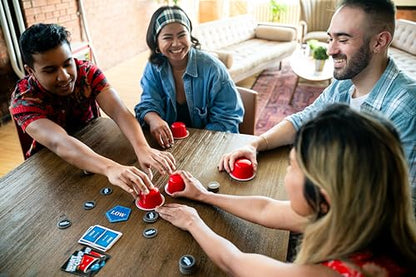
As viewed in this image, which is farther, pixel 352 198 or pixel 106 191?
pixel 106 191

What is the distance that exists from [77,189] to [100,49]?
4303mm

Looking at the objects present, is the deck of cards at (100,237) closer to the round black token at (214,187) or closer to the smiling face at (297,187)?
the round black token at (214,187)

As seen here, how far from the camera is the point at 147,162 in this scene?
136 centimetres

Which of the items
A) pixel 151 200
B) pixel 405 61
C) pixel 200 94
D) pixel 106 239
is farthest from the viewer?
pixel 405 61

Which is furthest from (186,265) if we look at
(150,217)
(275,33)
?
(275,33)

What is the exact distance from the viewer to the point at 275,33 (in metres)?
5.32

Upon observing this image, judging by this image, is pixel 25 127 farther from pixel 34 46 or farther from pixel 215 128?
pixel 215 128

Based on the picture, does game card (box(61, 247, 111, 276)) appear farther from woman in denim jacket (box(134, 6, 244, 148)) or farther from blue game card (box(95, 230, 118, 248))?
woman in denim jacket (box(134, 6, 244, 148))

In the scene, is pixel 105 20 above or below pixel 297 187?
below

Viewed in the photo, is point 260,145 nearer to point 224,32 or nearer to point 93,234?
point 93,234

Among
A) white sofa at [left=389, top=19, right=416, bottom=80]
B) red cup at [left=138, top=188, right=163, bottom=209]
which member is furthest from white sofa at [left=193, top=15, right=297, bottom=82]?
red cup at [left=138, top=188, right=163, bottom=209]

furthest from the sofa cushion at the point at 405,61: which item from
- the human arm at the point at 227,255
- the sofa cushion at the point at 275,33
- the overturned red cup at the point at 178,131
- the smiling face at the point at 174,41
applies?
the human arm at the point at 227,255

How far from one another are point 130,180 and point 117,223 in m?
0.17

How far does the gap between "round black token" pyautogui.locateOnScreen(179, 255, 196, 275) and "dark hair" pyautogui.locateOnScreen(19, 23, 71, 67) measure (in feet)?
3.55
